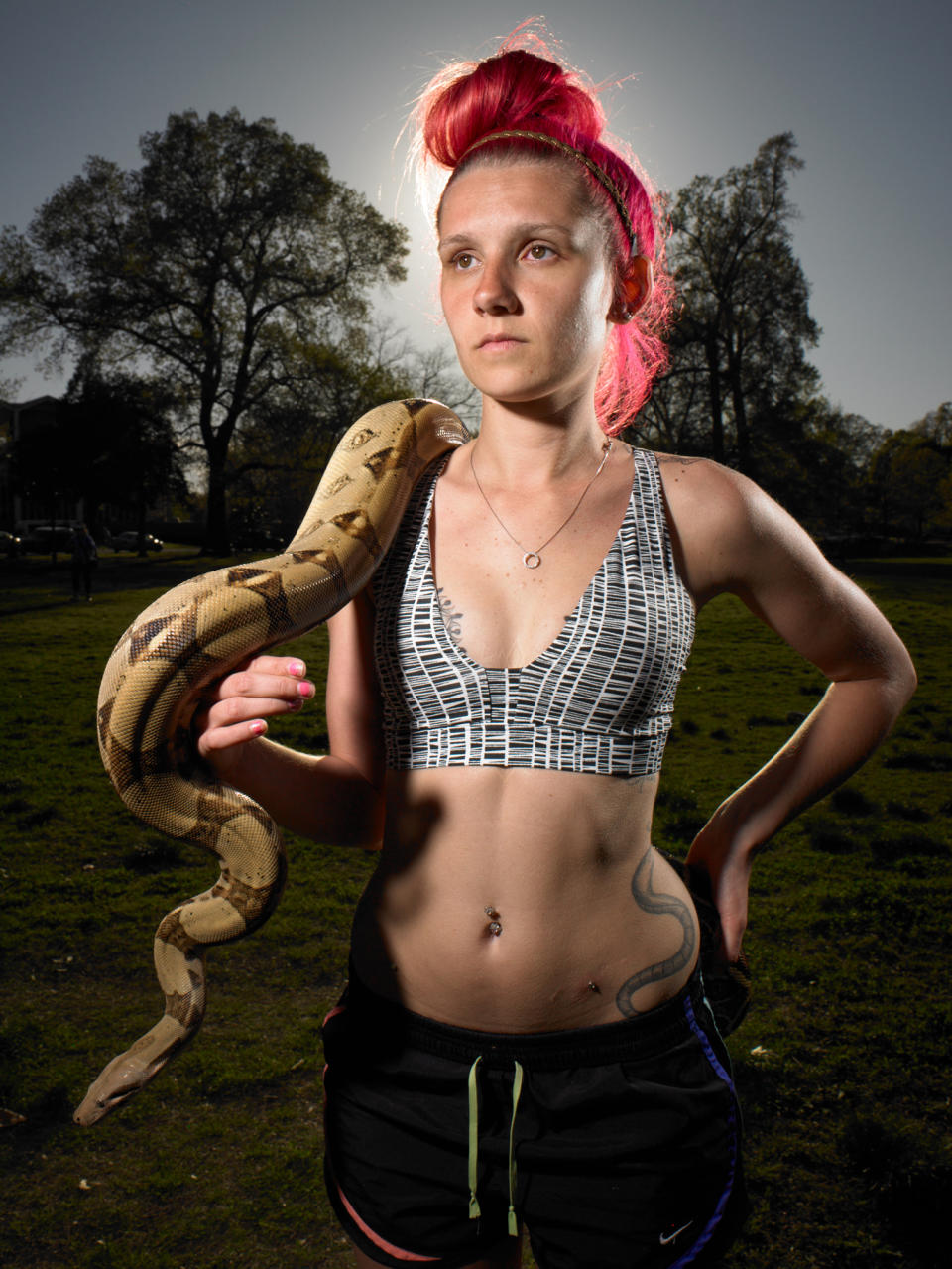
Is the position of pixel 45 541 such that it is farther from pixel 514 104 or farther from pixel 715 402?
pixel 514 104

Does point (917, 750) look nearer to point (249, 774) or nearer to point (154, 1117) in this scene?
point (154, 1117)

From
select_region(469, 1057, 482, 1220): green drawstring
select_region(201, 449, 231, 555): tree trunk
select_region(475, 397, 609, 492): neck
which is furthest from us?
select_region(201, 449, 231, 555): tree trunk

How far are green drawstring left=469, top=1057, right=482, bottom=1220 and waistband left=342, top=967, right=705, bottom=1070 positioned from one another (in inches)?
1.8

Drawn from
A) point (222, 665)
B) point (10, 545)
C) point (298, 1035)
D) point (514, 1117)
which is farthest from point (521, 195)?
point (10, 545)

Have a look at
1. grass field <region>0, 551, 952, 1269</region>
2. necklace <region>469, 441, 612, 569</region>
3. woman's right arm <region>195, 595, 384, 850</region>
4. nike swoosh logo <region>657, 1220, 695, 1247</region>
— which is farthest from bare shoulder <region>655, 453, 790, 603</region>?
grass field <region>0, 551, 952, 1269</region>

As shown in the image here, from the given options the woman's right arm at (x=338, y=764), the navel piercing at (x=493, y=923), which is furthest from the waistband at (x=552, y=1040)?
the woman's right arm at (x=338, y=764)

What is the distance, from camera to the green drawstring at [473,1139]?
1.54m

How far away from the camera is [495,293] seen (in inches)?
60.6

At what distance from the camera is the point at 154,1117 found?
11.4ft

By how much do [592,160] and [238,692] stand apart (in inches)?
48.8

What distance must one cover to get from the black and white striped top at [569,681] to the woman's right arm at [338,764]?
0.17m

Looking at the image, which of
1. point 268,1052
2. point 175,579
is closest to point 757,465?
point 175,579

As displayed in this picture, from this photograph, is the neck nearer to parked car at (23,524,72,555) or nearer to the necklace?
the necklace

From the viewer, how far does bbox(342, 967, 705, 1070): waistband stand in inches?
62.2
